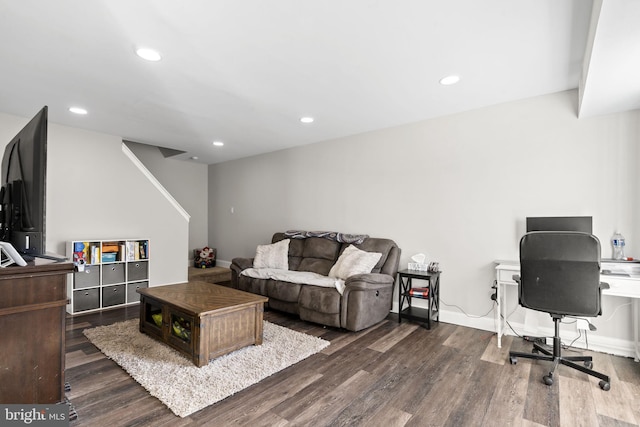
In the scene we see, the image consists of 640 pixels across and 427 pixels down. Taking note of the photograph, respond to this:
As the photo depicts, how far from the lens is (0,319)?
4.57ft

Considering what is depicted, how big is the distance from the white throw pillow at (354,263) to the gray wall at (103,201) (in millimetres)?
2754

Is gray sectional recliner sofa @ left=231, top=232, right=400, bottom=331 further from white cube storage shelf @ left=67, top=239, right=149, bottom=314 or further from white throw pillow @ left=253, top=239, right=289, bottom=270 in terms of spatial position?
white cube storage shelf @ left=67, top=239, right=149, bottom=314

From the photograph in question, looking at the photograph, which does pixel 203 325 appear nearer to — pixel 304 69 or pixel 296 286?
pixel 296 286

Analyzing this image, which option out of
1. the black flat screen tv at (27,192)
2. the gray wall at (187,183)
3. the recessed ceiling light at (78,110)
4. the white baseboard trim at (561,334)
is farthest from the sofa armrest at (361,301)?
the gray wall at (187,183)

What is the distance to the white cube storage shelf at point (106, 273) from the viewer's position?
3.88 metres

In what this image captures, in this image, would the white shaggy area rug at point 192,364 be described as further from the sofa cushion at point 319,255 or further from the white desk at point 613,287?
the white desk at point 613,287

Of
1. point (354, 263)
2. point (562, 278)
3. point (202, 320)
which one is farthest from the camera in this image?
point (354, 263)

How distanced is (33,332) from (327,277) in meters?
2.83

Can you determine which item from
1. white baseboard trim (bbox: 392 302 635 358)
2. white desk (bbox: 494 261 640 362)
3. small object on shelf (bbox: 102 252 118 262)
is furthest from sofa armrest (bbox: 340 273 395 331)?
small object on shelf (bbox: 102 252 118 262)

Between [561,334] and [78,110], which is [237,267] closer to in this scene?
[78,110]

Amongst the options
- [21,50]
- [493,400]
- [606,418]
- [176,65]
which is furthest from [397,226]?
[21,50]

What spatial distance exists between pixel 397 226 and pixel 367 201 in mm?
549

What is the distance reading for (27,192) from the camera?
1519 millimetres

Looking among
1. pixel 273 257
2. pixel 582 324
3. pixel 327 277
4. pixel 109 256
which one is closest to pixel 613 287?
pixel 582 324
